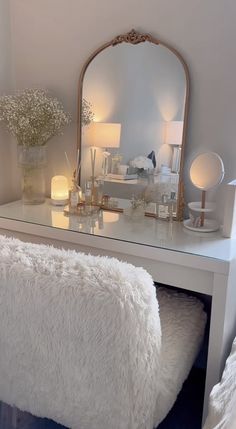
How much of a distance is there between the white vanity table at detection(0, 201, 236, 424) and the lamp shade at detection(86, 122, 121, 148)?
13.5 inches

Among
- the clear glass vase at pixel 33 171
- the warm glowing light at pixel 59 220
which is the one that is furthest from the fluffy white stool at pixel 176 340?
the clear glass vase at pixel 33 171

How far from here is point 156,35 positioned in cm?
156

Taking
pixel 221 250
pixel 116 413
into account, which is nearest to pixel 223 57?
pixel 221 250

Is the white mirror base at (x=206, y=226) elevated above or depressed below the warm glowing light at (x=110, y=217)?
above

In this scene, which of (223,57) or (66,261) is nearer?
(66,261)

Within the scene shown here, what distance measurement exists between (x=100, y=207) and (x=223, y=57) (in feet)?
2.73

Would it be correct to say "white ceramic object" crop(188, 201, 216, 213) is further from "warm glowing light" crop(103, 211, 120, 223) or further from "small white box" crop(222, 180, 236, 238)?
"warm glowing light" crop(103, 211, 120, 223)

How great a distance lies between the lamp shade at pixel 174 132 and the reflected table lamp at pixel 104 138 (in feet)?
0.78

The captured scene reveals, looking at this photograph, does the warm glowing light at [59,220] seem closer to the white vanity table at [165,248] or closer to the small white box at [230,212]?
the white vanity table at [165,248]

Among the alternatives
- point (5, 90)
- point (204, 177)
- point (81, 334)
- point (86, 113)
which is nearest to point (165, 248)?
point (204, 177)

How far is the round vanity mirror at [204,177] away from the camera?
1.42 m

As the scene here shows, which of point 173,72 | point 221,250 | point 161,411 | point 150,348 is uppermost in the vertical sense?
point 173,72

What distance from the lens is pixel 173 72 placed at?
1548mm

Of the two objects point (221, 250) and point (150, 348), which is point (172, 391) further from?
point (221, 250)
